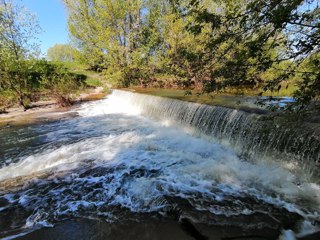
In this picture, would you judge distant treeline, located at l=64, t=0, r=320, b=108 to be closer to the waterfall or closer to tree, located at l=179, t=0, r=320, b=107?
tree, located at l=179, t=0, r=320, b=107

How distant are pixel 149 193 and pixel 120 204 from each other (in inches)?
21.5

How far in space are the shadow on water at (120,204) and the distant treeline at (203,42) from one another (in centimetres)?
180

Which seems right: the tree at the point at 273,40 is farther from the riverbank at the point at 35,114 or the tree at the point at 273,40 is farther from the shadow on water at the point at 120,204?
the riverbank at the point at 35,114

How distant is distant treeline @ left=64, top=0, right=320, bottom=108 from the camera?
2510 mm

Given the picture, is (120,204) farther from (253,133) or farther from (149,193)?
(253,133)

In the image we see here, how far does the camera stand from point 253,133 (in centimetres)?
581

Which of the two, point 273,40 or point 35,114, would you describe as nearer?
point 273,40

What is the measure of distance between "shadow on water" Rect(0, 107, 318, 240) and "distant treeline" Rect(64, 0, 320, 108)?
5.90 ft

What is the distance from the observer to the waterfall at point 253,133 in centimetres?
451

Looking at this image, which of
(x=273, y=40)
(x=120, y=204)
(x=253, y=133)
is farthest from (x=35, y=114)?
(x=273, y=40)

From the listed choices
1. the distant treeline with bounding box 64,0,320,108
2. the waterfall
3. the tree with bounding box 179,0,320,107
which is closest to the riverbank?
the waterfall

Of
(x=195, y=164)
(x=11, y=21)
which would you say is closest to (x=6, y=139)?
(x=195, y=164)

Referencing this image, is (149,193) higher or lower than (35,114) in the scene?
higher

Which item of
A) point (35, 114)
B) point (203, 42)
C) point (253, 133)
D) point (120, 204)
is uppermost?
point (203, 42)
